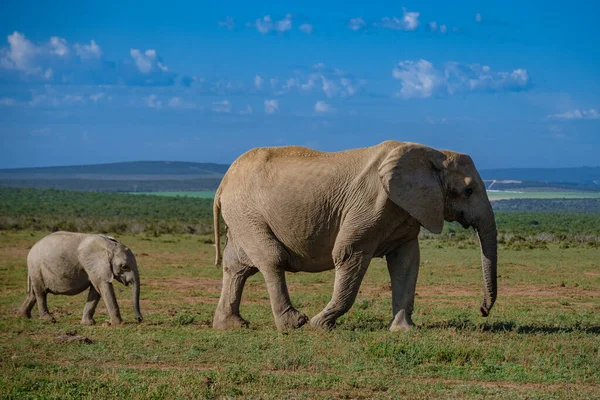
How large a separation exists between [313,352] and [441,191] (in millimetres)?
3141

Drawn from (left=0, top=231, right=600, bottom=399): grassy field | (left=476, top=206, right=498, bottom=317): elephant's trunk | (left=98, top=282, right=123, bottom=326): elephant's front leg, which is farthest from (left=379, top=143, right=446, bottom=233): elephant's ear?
(left=98, top=282, right=123, bottom=326): elephant's front leg

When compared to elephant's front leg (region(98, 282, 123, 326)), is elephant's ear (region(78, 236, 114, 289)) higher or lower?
higher

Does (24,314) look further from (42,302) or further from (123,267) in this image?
(123,267)

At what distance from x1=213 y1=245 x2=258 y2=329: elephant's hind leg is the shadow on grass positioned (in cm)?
264

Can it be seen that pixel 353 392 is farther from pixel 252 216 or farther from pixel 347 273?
pixel 252 216

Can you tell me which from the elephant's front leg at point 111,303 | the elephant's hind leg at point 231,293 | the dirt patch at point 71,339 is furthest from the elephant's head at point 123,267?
the dirt patch at point 71,339

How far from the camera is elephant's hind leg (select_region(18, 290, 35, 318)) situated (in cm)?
1539

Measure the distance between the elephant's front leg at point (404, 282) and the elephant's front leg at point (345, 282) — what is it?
1.79 feet

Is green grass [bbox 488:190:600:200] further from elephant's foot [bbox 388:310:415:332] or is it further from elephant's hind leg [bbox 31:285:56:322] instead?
elephant's foot [bbox 388:310:415:332]

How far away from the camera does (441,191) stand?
12977mm

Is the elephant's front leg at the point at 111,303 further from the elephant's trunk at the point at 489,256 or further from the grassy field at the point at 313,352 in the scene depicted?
the elephant's trunk at the point at 489,256

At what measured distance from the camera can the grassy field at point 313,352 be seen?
30.7ft

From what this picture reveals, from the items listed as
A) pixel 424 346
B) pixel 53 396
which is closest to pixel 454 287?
pixel 424 346

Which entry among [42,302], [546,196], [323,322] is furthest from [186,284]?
[546,196]
